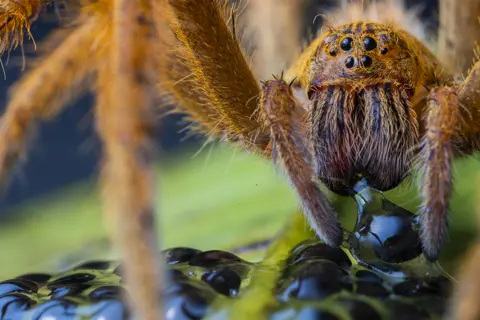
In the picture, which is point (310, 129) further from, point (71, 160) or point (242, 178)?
point (71, 160)

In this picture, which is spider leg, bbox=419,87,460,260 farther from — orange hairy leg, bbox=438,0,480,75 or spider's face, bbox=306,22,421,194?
orange hairy leg, bbox=438,0,480,75

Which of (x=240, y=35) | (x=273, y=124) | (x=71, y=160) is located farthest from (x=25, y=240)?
(x=273, y=124)

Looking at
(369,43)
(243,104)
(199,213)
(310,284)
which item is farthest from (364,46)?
(199,213)

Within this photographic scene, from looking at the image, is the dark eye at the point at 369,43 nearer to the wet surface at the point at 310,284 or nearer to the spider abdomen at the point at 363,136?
the spider abdomen at the point at 363,136

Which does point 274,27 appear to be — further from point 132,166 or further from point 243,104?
point 132,166

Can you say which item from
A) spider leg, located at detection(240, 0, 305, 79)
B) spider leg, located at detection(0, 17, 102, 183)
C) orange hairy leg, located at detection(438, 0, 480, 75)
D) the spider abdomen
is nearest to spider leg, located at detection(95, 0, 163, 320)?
spider leg, located at detection(0, 17, 102, 183)

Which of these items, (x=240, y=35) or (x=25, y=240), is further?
(x=25, y=240)

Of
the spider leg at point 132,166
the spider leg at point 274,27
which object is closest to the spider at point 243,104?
the spider leg at point 132,166
